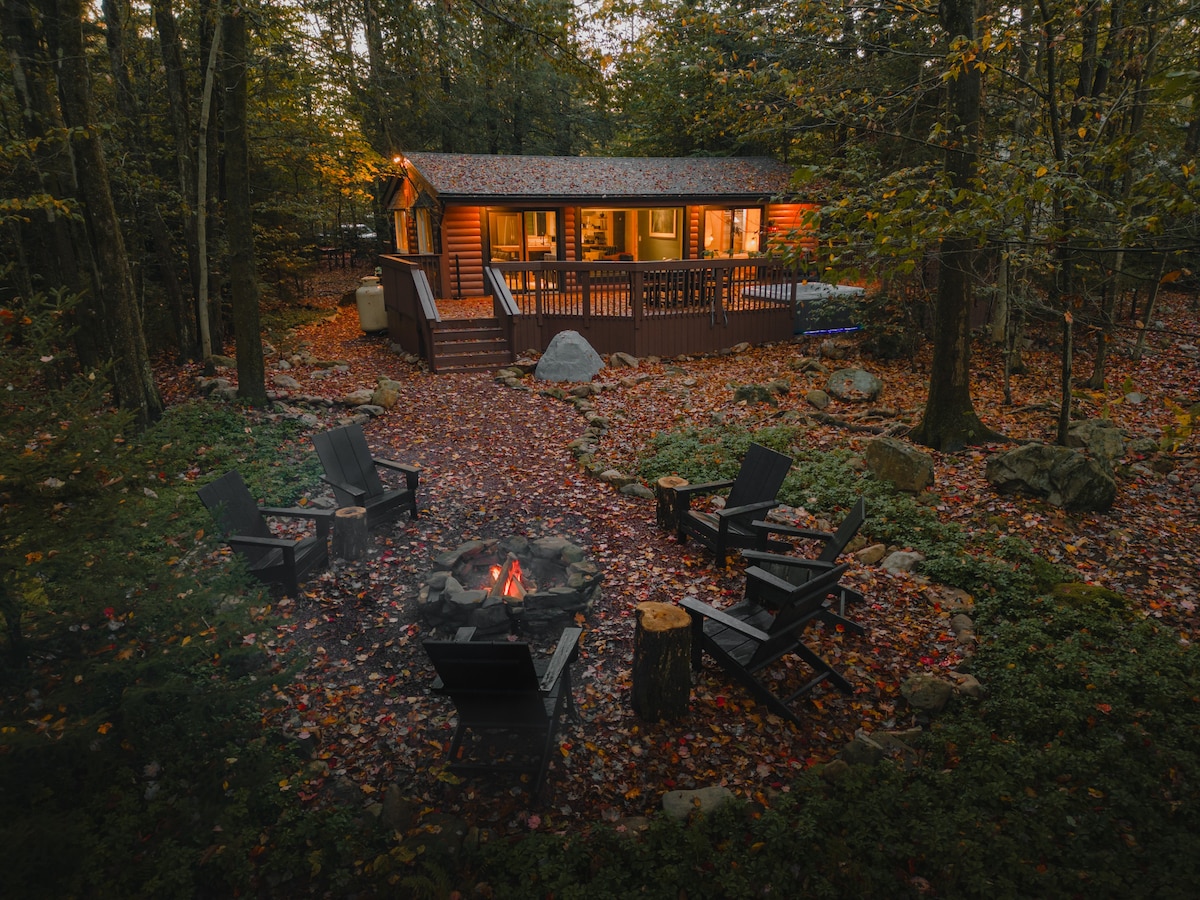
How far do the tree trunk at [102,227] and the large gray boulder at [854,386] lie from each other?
9.48 metres

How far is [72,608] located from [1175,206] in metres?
5.53

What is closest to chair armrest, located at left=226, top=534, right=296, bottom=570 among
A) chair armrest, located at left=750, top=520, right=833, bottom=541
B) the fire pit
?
the fire pit

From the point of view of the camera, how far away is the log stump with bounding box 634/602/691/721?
4.04 meters

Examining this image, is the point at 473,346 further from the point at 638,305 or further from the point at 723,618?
the point at 723,618

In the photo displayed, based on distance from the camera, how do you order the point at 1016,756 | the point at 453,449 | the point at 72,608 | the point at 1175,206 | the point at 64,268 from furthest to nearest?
the point at 64,268 → the point at 453,449 → the point at 1016,756 → the point at 1175,206 → the point at 72,608

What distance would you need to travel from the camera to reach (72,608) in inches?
118

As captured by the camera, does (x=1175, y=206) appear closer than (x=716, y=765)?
Yes

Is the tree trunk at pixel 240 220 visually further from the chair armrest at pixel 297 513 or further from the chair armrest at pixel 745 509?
the chair armrest at pixel 745 509

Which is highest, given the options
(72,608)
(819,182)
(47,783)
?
(819,182)

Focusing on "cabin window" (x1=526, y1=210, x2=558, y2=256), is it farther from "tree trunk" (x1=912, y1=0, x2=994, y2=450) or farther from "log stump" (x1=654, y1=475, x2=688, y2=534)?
"log stump" (x1=654, y1=475, x2=688, y2=534)

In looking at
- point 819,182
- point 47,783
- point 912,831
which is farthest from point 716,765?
point 819,182

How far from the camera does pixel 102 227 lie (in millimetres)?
7699

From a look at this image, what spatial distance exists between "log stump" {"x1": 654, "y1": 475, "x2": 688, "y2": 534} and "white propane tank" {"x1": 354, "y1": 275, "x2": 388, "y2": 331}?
488 inches

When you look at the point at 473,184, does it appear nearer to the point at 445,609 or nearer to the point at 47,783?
the point at 445,609
